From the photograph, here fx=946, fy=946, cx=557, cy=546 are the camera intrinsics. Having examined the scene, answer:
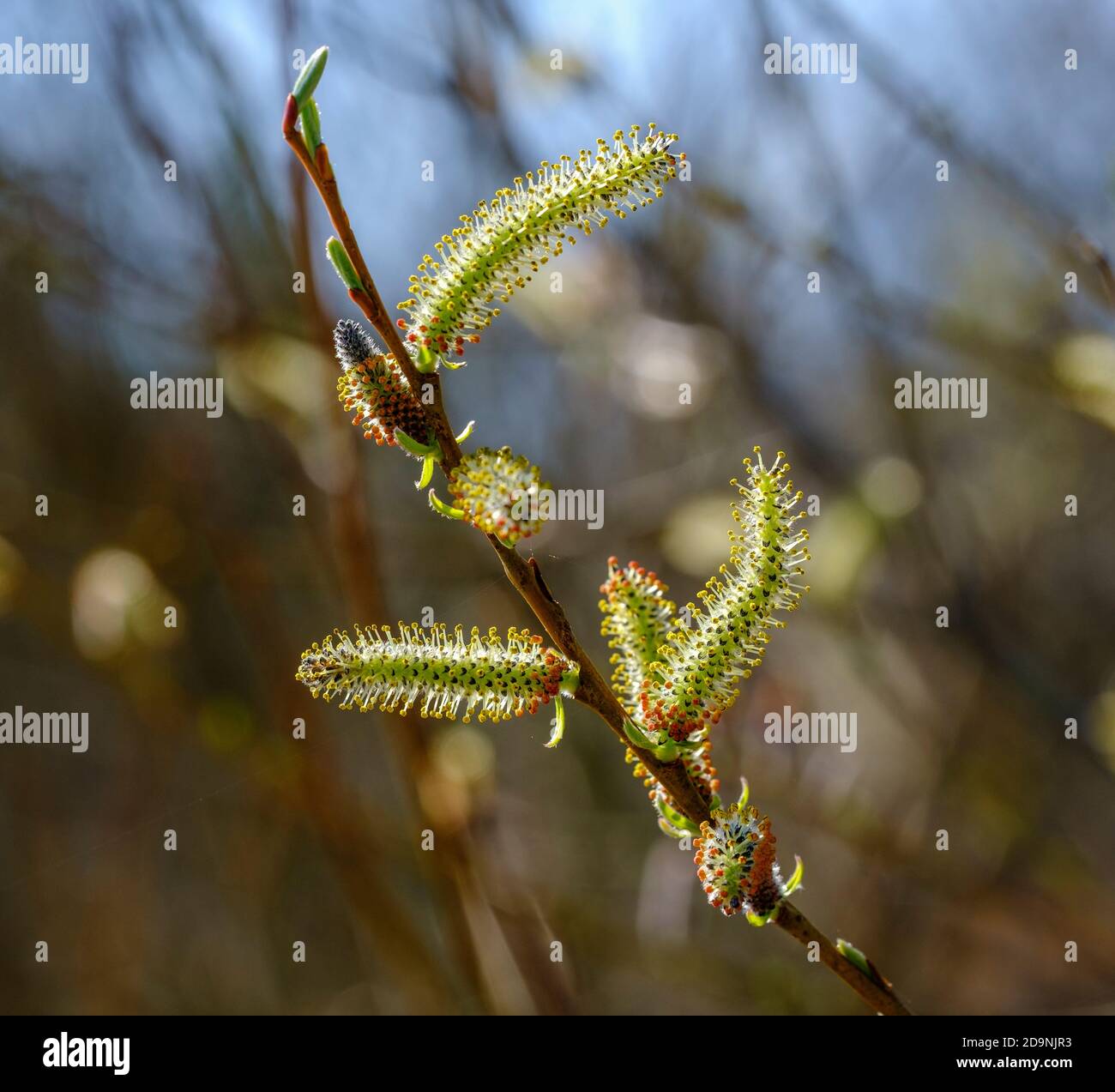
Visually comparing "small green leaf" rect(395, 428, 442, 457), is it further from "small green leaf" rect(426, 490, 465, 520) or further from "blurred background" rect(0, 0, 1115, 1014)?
"blurred background" rect(0, 0, 1115, 1014)

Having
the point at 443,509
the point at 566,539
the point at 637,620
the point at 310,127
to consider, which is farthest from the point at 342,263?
the point at 566,539

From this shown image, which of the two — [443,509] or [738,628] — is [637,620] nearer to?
[738,628]

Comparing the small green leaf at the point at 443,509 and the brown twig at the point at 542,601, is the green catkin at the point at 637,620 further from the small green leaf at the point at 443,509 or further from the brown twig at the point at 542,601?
the small green leaf at the point at 443,509

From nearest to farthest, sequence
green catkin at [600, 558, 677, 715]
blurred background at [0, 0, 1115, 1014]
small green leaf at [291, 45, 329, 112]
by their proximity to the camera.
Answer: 1. small green leaf at [291, 45, 329, 112]
2. green catkin at [600, 558, 677, 715]
3. blurred background at [0, 0, 1115, 1014]

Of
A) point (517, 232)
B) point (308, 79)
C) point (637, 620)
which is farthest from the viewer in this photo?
point (637, 620)

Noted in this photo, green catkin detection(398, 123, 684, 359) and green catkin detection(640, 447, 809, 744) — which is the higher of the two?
green catkin detection(398, 123, 684, 359)

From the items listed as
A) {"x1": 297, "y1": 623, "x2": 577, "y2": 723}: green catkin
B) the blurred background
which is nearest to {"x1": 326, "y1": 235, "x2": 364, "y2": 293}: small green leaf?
{"x1": 297, "y1": 623, "x2": 577, "y2": 723}: green catkin
